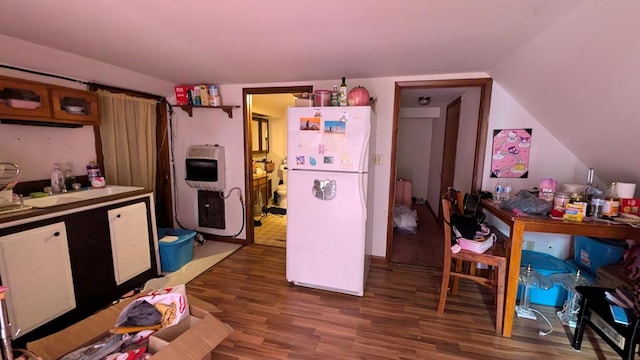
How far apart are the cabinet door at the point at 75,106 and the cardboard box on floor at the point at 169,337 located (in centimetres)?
174

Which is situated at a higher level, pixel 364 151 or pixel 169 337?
pixel 364 151

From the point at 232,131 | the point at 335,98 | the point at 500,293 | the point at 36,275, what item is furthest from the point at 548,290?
the point at 36,275

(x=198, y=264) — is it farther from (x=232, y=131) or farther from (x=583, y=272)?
(x=583, y=272)

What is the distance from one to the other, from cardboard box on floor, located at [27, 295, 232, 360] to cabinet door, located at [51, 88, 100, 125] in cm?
174

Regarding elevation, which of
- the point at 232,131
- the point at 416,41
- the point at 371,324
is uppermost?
the point at 416,41

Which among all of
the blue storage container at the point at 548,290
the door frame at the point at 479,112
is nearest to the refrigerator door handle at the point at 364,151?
the door frame at the point at 479,112

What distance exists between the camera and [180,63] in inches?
95.8

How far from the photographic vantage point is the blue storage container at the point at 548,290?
2092 mm

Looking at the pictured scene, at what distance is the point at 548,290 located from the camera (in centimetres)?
216

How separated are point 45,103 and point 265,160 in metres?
3.59

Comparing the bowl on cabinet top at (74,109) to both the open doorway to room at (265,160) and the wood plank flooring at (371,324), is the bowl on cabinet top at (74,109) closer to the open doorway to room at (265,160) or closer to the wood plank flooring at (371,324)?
the open doorway to room at (265,160)

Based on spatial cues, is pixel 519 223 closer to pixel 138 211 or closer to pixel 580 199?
pixel 580 199

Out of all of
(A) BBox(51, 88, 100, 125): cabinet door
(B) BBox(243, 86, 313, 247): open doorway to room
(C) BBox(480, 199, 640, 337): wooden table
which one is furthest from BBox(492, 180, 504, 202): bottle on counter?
(A) BBox(51, 88, 100, 125): cabinet door

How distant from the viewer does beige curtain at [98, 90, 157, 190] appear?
264cm
